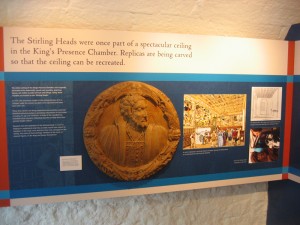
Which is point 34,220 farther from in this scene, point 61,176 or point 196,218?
point 196,218

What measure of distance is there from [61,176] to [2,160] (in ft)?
1.15

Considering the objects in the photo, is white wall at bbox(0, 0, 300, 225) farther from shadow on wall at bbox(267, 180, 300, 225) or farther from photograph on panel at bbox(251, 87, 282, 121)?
photograph on panel at bbox(251, 87, 282, 121)

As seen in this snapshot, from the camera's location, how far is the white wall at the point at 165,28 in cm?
167

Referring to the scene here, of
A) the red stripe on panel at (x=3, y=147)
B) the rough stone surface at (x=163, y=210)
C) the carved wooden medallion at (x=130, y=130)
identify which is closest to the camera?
the red stripe on panel at (x=3, y=147)

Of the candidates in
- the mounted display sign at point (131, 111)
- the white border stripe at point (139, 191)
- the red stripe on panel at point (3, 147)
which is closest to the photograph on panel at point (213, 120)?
the mounted display sign at point (131, 111)

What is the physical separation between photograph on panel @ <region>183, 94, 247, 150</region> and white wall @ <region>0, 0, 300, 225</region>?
0.42 m

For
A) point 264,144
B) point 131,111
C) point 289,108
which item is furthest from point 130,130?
point 289,108

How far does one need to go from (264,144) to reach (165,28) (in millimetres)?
1139

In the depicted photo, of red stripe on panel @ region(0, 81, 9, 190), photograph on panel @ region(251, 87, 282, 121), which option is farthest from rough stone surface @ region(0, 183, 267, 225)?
photograph on panel @ region(251, 87, 282, 121)

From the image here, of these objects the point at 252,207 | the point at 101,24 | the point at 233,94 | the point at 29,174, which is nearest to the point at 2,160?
the point at 29,174

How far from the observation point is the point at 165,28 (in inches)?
73.0

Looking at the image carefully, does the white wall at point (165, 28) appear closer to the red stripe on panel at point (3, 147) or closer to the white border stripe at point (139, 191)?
the white border stripe at point (139, 191)

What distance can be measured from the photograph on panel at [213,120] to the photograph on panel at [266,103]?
90 millimetres

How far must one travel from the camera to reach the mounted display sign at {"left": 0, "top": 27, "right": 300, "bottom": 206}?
1.59 meters
